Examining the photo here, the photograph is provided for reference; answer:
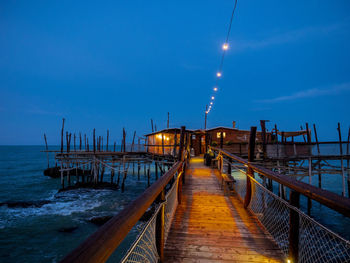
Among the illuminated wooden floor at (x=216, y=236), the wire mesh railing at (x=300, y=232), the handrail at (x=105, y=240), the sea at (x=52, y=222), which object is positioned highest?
the handrail at (x=105, y=240)

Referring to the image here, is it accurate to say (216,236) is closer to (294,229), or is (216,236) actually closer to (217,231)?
(217,231)

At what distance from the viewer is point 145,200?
1726 millimetres

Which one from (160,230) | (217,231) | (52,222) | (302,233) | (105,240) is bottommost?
(52,222)

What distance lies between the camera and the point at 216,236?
3336mm

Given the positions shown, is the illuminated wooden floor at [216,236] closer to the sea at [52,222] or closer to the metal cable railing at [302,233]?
the metal cable railing at [302,233]

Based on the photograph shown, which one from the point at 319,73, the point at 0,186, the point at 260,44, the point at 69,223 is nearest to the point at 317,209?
the point at 69,223

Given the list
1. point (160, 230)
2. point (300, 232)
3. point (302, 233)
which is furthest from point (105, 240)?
point (300, 232)

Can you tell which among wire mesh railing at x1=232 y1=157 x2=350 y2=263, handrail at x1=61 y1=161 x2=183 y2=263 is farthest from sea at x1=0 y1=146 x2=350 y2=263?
handrail at x1=61 y1=161 x2=183 y2=263

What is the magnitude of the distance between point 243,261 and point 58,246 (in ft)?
30.2

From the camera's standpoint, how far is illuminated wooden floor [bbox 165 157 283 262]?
273 cm

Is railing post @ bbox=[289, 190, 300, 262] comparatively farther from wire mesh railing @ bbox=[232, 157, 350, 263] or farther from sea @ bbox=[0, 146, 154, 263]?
sea @ bbox=[0, 146, 154, 263]

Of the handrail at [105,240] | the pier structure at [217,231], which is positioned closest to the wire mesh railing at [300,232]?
the pier structure at [217,231]

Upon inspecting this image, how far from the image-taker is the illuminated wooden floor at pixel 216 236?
273 centimetres

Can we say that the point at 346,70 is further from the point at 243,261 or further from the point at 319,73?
the point at 243,261
